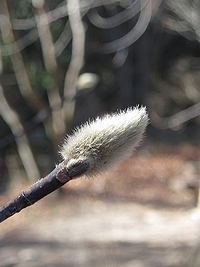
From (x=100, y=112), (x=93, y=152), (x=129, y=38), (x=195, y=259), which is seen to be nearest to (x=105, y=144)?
(x=93, y=152)

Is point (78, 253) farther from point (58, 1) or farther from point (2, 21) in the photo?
point (58, 1)

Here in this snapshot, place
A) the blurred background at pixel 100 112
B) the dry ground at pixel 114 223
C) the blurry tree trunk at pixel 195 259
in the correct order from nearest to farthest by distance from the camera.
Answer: the blurry tree trunk at pixel 195 259, the dry ground at pixel 114 223, the blurred background at pixel 100 112

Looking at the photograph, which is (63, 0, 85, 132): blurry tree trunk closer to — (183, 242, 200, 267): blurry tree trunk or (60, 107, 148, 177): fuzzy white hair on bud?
(183, 242, 200, 267): blurry tree trunk

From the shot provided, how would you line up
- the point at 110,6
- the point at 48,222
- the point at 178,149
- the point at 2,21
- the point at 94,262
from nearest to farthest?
1. the point at 94,262
2. the point at 2,21
3. the point at 48,222
4. the point at 110,6
5. the point at 178,149

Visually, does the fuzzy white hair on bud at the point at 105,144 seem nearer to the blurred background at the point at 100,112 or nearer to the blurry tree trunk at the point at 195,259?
the blurry tree trunk at the point at 195,259

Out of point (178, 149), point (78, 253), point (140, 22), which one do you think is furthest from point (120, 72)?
point (78, 253)

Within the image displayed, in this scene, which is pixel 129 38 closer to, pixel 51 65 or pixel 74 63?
pixel 74 63

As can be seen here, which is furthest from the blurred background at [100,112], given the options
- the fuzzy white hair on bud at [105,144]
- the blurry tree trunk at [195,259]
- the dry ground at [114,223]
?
the fuzzy white hair on bud at [105,144]
